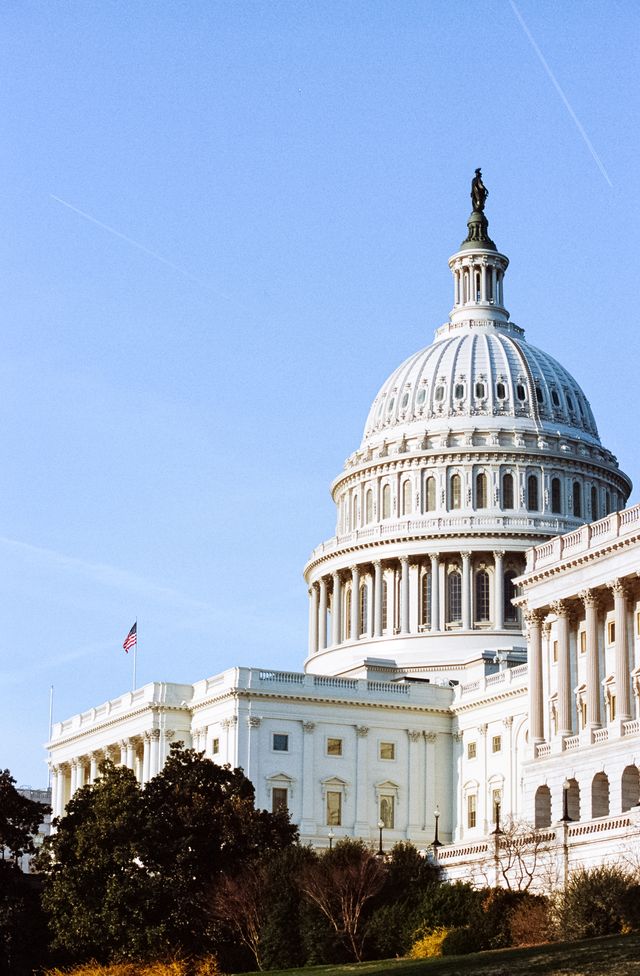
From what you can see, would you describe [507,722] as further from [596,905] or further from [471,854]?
[596,905]

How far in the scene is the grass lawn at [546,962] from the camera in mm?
59094

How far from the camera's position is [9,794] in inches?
4114

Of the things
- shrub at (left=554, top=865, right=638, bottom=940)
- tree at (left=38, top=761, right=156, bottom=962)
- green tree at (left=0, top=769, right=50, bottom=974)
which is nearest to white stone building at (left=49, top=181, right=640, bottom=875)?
tree at (left=38, top=761, right=156, bottom=962)

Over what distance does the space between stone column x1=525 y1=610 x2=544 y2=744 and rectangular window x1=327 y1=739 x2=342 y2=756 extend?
25.0 m

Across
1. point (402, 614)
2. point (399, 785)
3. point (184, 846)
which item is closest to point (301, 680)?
point (399, 785)

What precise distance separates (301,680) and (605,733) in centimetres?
3641

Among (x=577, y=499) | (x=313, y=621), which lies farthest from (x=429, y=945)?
(x=313, y=621)

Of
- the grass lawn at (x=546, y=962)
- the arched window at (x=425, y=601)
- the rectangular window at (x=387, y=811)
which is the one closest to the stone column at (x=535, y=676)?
the rectangular window at (x=387, y=811)

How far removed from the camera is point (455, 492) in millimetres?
168625

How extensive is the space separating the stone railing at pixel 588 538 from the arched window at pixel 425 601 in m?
44.8

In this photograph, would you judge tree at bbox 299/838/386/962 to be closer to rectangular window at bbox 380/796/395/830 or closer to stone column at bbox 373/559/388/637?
rectangular window at bbox 380/796/395/830

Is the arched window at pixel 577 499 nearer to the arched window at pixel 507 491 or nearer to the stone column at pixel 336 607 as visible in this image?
the arched window at pixel 507 491

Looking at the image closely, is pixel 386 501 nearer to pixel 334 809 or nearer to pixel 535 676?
pixel 334 809

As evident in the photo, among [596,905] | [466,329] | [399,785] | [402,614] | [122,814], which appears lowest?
[596,905]
